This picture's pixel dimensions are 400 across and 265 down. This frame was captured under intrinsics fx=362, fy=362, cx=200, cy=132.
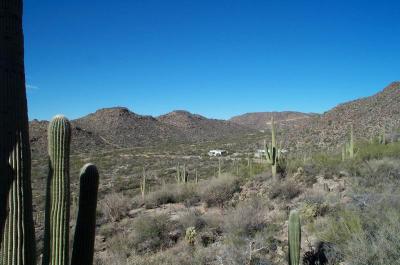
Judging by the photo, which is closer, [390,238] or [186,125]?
[390,238]

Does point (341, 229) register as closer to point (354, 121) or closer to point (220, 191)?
point (220, 191)

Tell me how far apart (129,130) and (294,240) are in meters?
69.0

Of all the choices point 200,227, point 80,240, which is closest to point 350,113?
point 200,227

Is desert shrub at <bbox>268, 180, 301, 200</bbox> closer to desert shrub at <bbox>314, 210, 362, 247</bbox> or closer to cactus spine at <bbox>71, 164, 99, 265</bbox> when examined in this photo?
desert shrub at <bbox>314, 210, 362, 247</bbox>

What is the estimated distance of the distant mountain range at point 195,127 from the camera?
40.0 meters

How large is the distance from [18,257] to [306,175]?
43.6 ft

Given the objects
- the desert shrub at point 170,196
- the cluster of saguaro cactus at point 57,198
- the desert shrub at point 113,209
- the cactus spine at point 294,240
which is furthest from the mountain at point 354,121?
the cluster of saguaro cactus at point 57,198

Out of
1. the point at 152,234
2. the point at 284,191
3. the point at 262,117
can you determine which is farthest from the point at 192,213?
the point at 262,117

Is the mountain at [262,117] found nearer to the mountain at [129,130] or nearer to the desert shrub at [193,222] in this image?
the mountain at [129,130]

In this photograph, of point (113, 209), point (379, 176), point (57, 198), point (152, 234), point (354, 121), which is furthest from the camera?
point (354, 121)

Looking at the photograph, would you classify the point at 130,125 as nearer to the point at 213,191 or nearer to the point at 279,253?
the point at 213,191

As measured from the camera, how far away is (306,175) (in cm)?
1522

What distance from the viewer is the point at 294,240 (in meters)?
5.74

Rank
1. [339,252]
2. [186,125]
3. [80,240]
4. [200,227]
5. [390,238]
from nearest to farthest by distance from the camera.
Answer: [80,240], [390,238], [339,252], [200,227], [186,125]
